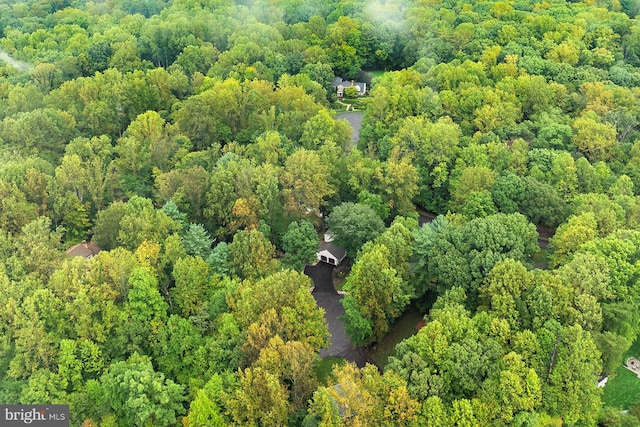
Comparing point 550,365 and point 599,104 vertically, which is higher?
point 599,104

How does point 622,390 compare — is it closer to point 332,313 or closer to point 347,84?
point 332,313

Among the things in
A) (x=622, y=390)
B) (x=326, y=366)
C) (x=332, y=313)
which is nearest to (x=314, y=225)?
(x=332, y=313)

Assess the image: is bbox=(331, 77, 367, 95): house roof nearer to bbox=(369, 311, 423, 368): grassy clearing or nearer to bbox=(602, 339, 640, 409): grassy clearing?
bbox=(369, 311, 423, 368): grassy clearing

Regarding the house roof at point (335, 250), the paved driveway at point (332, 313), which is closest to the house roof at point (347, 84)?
the house roof at point (335, 250)

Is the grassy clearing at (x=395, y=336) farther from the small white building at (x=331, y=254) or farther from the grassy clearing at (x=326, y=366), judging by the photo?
the small white building at (x=331, y=254)

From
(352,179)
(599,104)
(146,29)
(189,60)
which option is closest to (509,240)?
(352,179)

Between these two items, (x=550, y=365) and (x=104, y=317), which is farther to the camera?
(x=104, y=317)

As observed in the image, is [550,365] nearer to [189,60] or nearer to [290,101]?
[290,101]
